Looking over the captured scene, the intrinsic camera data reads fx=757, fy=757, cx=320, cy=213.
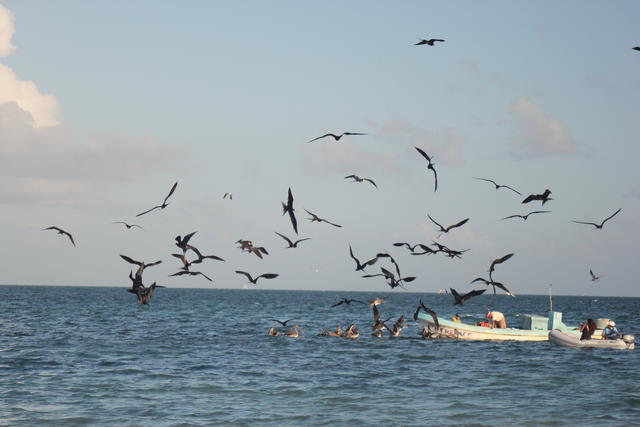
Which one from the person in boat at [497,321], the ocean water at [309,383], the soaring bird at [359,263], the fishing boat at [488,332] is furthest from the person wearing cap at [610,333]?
the soaring bird at [359,263]

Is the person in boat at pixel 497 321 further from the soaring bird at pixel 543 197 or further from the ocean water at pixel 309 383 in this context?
the soaring bird at pixel 543 197

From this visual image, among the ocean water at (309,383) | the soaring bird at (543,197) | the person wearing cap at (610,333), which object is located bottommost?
the ocean water at (309,383)

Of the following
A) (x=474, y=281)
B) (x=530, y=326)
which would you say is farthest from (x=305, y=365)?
(x=530, y=326)

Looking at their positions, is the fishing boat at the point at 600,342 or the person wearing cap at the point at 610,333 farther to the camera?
the person wearing cap at the point at 610,333

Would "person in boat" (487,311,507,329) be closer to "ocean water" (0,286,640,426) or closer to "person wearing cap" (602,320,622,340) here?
"ocean water" (0,286,640,426)

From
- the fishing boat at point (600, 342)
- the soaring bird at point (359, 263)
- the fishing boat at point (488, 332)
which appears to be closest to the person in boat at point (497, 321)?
the fishing boat at point (488, 332)

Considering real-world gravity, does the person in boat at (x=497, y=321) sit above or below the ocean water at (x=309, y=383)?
above

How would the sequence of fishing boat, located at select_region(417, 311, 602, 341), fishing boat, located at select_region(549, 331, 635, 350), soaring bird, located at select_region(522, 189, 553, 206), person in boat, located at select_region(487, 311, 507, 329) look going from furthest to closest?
1. person in boat, located at select_region(487, 311, 507, 329)
2. fishing boat, located at select_region(417, 311, 602, 341)
3. fishing boat, located at select_region(549, 331, 635, 350)
4. soaring bird, located at select_region(522, 189, 553, 206)

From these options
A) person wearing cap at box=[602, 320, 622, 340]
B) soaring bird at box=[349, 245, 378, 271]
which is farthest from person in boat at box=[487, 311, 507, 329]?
soaring bird at box=[349, 245, 378, 271]

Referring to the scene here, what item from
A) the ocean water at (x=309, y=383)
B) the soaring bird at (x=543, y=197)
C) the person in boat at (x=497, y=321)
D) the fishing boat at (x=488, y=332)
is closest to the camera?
the soaring bird at (x=543, y=197)

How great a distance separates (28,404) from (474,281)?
1488 cm

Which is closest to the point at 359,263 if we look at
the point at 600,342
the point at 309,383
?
the point at 309,383

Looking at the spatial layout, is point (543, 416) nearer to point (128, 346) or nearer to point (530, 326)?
point (128, 346)

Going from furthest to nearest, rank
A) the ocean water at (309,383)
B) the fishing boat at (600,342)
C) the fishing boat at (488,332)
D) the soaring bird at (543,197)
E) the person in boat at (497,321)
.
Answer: the person in boat at (497,321), the fishing boat at (488,332), the fishing boat at (600,342), the ocean water at (309,383), the soaring bird at (543,197)
